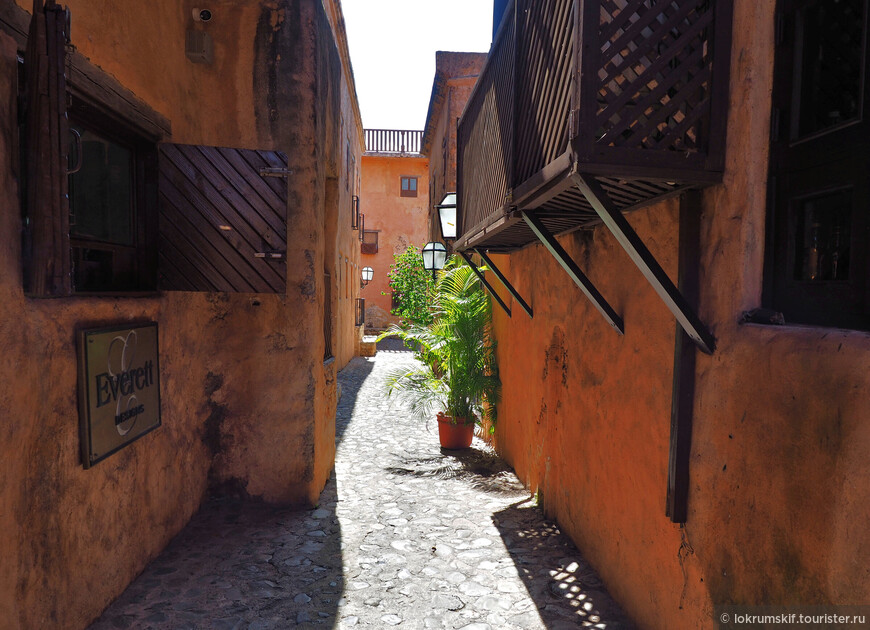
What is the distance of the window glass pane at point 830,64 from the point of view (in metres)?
1.89

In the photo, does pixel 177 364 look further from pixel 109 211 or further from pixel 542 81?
pixel 542 81

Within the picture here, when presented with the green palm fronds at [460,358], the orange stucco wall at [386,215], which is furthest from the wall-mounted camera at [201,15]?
the orange stucco wall at [386,215]

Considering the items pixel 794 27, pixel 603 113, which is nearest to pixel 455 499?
pixel 603 113

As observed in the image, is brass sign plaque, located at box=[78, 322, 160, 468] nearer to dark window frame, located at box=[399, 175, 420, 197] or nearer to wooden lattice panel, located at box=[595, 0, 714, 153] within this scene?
wooden lattice panel, located at box=[595, 0, 714, 153]

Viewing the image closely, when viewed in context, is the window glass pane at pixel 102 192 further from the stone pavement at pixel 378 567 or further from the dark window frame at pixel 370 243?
the dark window frame at pixel 370 243

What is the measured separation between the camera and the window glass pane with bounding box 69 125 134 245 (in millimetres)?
3461

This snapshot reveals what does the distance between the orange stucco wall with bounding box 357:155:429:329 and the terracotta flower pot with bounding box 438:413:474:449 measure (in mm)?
20652

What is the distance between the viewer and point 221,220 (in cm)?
447

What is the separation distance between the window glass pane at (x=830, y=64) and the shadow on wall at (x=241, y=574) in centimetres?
369

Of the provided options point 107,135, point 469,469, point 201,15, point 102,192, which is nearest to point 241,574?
point 102,192

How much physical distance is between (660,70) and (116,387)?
3.69 meters

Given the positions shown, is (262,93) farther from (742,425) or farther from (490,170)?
(742,425)

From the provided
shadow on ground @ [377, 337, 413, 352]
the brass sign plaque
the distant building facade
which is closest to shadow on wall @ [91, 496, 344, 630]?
the brass sign plaque

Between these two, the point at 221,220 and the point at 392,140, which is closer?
the point at 221,220
